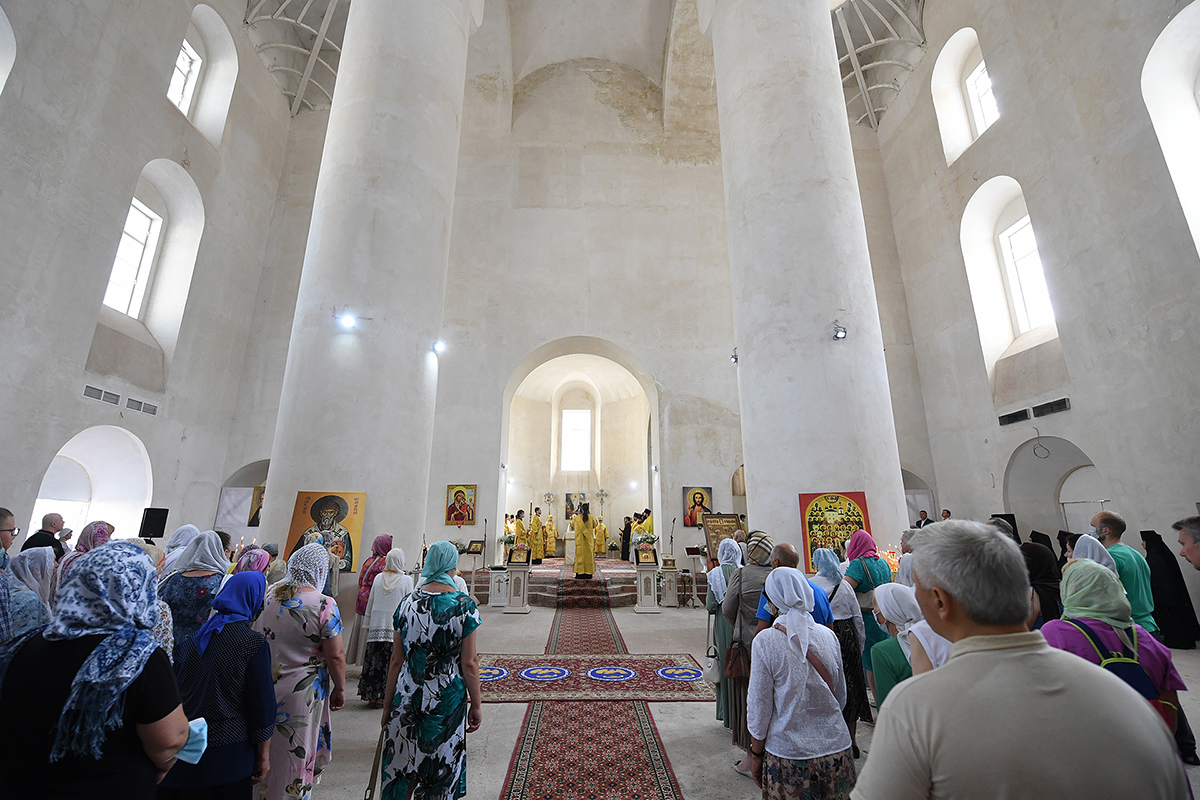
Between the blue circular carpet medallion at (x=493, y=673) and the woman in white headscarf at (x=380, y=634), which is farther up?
the woman in white headscarf at (x=380, y=634)

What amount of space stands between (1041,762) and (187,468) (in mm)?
13432

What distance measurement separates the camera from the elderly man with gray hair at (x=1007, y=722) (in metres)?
0.87

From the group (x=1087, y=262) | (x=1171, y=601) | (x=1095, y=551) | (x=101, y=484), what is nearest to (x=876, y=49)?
(x=1087, y=262)

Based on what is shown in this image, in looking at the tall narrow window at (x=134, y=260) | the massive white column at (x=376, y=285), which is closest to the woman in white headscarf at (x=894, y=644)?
the massive white column at (x=376, y=285)

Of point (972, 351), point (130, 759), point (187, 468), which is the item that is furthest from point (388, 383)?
point (972, 351)

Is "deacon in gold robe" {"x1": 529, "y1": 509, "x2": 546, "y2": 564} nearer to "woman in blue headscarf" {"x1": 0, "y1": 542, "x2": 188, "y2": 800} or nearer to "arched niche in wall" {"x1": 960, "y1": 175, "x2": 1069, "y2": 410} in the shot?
"arched niche in wall" {"x1": 960, "y1": 175, "x2": 1069, "y2": 410}

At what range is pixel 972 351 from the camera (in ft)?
37.5

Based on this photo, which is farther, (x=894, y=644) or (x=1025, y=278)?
(x=1025, y=278)

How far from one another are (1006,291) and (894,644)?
11872mm

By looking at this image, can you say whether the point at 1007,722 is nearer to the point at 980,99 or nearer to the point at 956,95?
the point at 980,99

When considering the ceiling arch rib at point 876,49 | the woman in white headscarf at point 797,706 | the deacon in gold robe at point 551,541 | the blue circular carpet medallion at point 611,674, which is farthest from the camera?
the deacon in gold robe at point 551,541

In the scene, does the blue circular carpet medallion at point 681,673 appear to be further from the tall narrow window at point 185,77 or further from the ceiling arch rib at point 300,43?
the ceiling arch rib at point 300,43

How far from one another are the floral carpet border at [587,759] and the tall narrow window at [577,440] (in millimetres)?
17796

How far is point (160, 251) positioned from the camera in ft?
36.2
